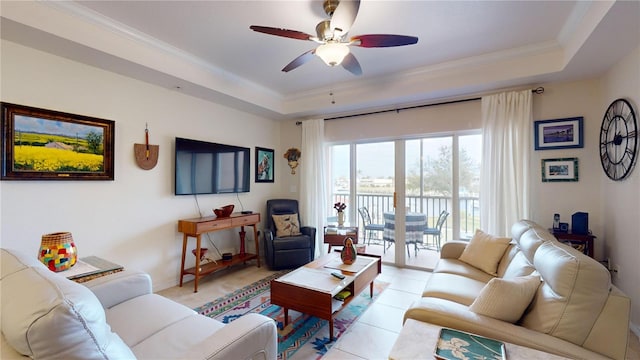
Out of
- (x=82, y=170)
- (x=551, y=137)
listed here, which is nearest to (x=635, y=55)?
(x=551, y=137)

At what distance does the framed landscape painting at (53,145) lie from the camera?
2.18m

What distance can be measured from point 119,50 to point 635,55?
4488 millimetres

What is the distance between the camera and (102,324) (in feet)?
3.00

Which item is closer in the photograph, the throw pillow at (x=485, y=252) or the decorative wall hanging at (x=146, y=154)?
the throw pillow at (x=485, y=252)

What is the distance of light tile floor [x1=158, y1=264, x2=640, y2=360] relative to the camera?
82.1 inches

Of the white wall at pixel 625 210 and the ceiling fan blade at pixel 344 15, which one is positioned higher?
the ceiling fan blade at pixel 344 15

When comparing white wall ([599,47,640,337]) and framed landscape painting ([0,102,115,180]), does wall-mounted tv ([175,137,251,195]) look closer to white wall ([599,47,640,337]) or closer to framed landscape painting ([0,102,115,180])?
framed landscape painting ([0,102,115,180])

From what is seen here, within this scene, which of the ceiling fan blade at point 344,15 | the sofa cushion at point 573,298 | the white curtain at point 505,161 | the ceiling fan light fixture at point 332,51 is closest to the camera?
the sofa cushion at point 573,298

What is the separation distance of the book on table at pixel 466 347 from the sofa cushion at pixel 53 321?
4.11 ft

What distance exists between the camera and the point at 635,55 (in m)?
2.26

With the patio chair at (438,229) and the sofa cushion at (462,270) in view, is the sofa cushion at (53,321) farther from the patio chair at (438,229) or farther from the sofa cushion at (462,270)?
the patio chair at (438,229)

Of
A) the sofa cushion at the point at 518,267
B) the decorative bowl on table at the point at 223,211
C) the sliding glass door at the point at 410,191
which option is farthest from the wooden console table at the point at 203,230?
the sofa cushion at the point at 518,267

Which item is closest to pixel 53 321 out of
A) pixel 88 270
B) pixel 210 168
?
pixel 88 270

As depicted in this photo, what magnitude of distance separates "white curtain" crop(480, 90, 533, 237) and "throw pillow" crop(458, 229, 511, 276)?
27.3 inches
